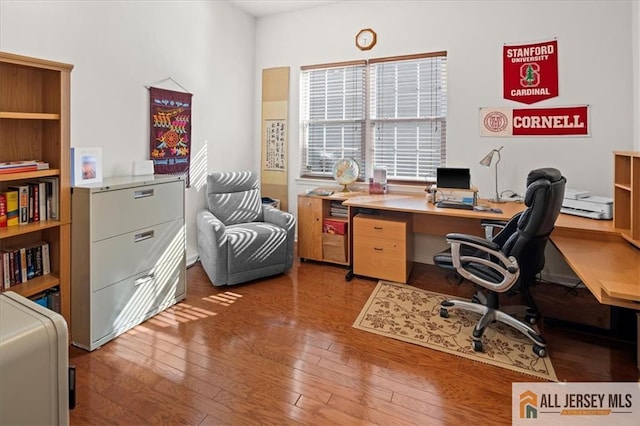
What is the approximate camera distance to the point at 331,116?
4340mm

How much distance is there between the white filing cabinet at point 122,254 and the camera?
2227mm

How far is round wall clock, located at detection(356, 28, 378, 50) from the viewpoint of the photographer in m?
3.95

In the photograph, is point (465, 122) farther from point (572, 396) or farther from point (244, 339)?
point (244, 339)

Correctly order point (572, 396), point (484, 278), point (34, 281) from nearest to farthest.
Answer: point (572, 396), point (34, 281), point (484, 278)

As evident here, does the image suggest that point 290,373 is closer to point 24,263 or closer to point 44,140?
point 24,263

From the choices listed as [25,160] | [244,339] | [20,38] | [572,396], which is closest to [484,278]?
[572,396]

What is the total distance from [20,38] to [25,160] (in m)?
0.76

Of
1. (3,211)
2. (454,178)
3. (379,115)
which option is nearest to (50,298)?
(3,211)

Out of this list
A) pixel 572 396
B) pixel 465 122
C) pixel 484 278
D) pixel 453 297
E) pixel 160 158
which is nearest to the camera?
pixel 572 396

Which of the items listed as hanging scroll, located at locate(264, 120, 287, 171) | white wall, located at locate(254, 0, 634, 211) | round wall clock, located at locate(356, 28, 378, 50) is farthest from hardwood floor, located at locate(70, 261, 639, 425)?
round wall clock, located at locate(356, 28, 378, 50)

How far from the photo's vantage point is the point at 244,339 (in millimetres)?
2414

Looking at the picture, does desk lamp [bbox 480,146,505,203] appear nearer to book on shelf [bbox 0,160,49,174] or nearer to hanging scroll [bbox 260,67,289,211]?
hanging scroll [bbox 260,67,289,211]

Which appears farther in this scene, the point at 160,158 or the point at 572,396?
the point at 160,158

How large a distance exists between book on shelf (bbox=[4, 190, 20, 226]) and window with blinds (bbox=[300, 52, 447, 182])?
2.93 m
